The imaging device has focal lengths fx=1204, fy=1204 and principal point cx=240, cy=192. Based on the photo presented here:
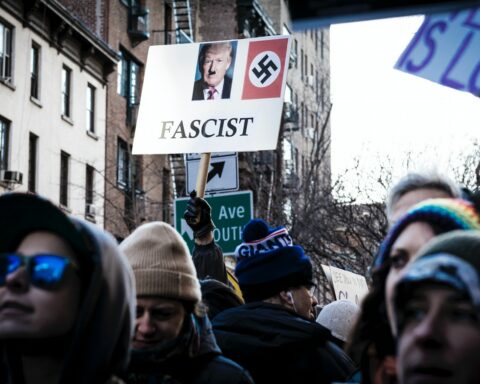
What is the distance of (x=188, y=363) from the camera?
4465 mm

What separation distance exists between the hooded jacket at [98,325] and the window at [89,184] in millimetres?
30828

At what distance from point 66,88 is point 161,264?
3006 cm

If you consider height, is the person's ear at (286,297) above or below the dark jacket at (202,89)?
below

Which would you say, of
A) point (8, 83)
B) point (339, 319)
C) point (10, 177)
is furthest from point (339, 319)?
point (8, 83)

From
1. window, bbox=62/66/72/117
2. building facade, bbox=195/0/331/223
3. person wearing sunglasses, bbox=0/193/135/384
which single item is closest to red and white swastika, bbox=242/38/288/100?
person wearing sunglasses, bbox=0/193/135/384

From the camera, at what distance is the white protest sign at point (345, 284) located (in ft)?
47.5

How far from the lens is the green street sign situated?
10875 millimetres

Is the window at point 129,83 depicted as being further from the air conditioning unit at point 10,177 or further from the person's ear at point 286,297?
the person's ear at point 286,297

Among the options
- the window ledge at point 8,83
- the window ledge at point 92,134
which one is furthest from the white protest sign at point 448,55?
the window ledge at point 92,134

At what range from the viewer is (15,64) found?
30.3 metres

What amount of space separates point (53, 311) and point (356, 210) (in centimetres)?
2831

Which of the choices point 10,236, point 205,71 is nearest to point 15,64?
point 205,71

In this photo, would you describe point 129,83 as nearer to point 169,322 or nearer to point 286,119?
point 286,119

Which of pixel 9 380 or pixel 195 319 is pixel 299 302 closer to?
pixel 195 319
